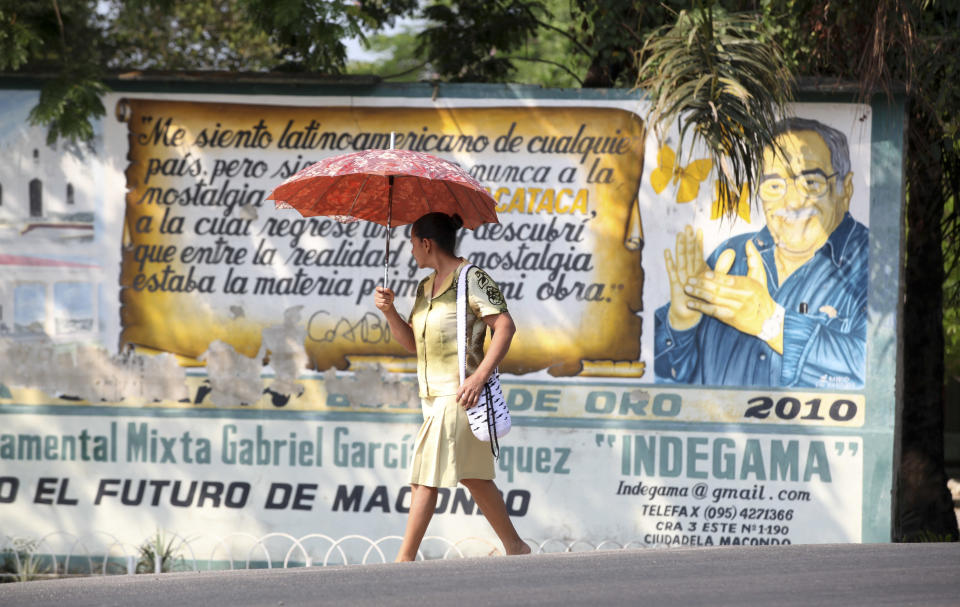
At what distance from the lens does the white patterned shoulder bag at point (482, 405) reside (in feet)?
16.2

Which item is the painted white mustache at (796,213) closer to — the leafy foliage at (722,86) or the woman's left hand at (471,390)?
the leafy foliage at (722,86)

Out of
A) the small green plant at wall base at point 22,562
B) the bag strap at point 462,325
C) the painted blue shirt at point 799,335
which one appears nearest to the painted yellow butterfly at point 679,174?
the painted blue shirt at point 799,335

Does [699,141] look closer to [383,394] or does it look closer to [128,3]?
[383,394]

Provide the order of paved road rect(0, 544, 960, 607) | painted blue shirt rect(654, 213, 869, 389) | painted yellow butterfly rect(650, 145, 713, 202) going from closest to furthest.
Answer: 1. paved road rect(0, 544, 960, 607)
2. painted blue shirt rect(654, 213, 869, 389)
3. painted yellow butterfly rect(650, 145, 713, 202)

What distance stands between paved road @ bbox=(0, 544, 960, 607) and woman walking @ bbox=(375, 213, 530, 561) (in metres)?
0.28

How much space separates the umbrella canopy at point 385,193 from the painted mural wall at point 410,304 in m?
1.35

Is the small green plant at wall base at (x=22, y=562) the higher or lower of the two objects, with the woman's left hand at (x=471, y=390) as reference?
lower

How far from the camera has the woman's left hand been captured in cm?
487

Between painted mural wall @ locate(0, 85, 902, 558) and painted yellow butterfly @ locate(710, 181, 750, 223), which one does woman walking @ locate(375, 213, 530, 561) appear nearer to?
painted mural wall @ locate(0, 85, 902, 558)

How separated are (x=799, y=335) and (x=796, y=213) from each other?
2.53 feet

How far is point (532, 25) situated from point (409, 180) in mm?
3961

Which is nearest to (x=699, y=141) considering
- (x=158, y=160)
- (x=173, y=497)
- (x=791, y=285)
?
(x=791, y=285)

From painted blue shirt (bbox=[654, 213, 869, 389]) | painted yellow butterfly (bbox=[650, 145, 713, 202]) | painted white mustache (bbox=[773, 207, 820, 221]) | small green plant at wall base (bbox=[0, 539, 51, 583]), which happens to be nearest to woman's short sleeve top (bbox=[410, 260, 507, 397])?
painted blue shirt (bbox=[654, 213, 869, 389])
